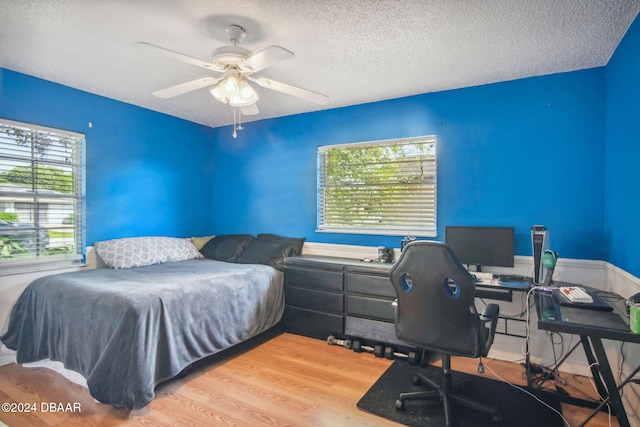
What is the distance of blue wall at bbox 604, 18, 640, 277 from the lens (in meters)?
2.08

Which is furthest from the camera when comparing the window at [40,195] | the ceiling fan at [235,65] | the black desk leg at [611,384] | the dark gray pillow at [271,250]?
the dark gray pillow at [271,250]

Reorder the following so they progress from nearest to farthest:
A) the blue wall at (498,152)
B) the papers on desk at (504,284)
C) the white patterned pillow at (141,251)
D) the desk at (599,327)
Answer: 1. the desk at (599,327)
2. the papers on desk at (504,284)
3. the blue wall at (498,152)
4. the white patterned pillow at (141,251)

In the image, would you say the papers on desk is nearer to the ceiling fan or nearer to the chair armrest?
the chair armrest

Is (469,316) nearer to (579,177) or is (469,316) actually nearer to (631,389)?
(631,389)

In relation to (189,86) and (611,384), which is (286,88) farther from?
(611,384)

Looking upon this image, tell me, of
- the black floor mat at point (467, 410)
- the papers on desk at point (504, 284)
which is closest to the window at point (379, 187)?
the papers on desk at point (504, 284)

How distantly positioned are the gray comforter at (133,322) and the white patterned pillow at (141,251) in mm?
248

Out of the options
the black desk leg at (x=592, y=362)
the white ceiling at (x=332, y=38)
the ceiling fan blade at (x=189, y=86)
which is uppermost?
the white ceiling at (x=332, y=38)

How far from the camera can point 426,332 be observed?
6.83ft

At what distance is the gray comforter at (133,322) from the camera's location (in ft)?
7.06

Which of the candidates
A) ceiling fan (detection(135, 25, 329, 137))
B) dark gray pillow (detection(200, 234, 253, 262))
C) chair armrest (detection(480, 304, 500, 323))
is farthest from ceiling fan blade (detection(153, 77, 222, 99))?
chair armrest (detection(480, 304, 500, 323))

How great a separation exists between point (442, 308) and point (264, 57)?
1.85 metres

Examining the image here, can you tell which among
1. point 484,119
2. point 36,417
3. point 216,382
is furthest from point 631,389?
point 36,417

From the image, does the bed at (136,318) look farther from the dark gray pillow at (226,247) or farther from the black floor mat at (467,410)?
the black floor mat at (467,410)
